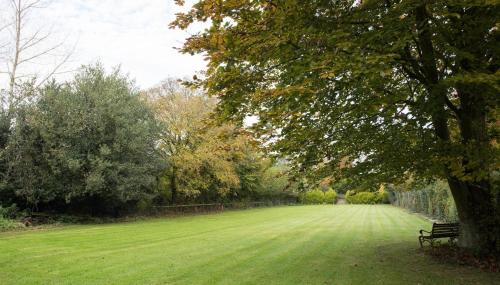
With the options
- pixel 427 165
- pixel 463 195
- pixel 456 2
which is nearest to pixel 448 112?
pixel 427 165

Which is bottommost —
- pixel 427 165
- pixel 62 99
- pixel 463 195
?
pixel 463 195

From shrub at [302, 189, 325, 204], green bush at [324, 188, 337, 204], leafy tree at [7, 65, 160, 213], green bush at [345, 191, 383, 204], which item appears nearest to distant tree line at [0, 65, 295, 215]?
leafy tree at [7, 65, 160, 213]

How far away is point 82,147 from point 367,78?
19.1 metres

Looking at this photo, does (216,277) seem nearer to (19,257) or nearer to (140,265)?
(140,265)

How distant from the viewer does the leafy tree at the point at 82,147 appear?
68.7 feet

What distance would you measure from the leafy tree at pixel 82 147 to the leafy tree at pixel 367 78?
15547 millimetres

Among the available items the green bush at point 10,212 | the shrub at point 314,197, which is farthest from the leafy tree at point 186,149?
the shrub at point 314,197

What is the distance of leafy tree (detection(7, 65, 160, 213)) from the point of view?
20.9 meters

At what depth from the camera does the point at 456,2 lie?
233 inches

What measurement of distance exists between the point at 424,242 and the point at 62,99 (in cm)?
1911

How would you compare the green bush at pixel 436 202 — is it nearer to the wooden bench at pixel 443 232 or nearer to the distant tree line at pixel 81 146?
the wooden bench at pixel 443 232

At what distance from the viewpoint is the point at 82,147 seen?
73.1ft

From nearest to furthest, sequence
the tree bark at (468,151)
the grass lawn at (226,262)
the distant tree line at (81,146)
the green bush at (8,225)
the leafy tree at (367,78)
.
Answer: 1. the leafy tree at (367,78)
2. the tree bark at (468,151)
3. the grass lawn at (226,262)
4. the green bush at (8,225)
5. the distant tree line at (81,146)

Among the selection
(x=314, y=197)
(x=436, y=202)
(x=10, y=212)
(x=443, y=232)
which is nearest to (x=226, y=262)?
(x=443, y=232)
